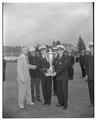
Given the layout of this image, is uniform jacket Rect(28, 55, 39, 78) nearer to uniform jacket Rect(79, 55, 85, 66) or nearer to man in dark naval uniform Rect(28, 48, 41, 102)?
man in dark naval uniform Rect(28, 48, 41, 102)

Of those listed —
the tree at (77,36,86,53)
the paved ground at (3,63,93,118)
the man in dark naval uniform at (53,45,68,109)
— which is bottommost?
the paved ground at (3,63,93,118)

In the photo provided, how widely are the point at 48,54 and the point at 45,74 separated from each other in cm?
35

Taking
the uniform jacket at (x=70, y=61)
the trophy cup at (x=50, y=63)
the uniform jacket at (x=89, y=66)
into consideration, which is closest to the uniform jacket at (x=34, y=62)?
the trophy cup at (x=50, y=63)

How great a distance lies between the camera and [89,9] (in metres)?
6.96

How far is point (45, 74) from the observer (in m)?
6.95

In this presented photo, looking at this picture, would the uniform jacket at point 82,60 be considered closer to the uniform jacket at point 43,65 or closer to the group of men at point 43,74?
the group of men at point 43,74

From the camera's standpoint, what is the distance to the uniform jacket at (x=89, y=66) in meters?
6.91

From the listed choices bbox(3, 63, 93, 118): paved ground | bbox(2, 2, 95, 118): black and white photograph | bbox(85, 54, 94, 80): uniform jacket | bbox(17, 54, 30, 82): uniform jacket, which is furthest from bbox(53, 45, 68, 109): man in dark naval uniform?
bbox(17, 54, 30, 82): uniform jacket

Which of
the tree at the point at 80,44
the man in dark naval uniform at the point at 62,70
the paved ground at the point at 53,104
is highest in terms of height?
the tree at the point at 80,44

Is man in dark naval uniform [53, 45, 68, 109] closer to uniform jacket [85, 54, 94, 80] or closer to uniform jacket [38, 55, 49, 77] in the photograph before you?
uniform jacket [38, 55, 49, 77]

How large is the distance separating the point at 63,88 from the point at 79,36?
953mm

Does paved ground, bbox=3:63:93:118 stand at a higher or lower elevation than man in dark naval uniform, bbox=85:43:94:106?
lower

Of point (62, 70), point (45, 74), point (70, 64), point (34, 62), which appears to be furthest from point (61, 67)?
point (34, 62)

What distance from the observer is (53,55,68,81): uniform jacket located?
689 centimetres
